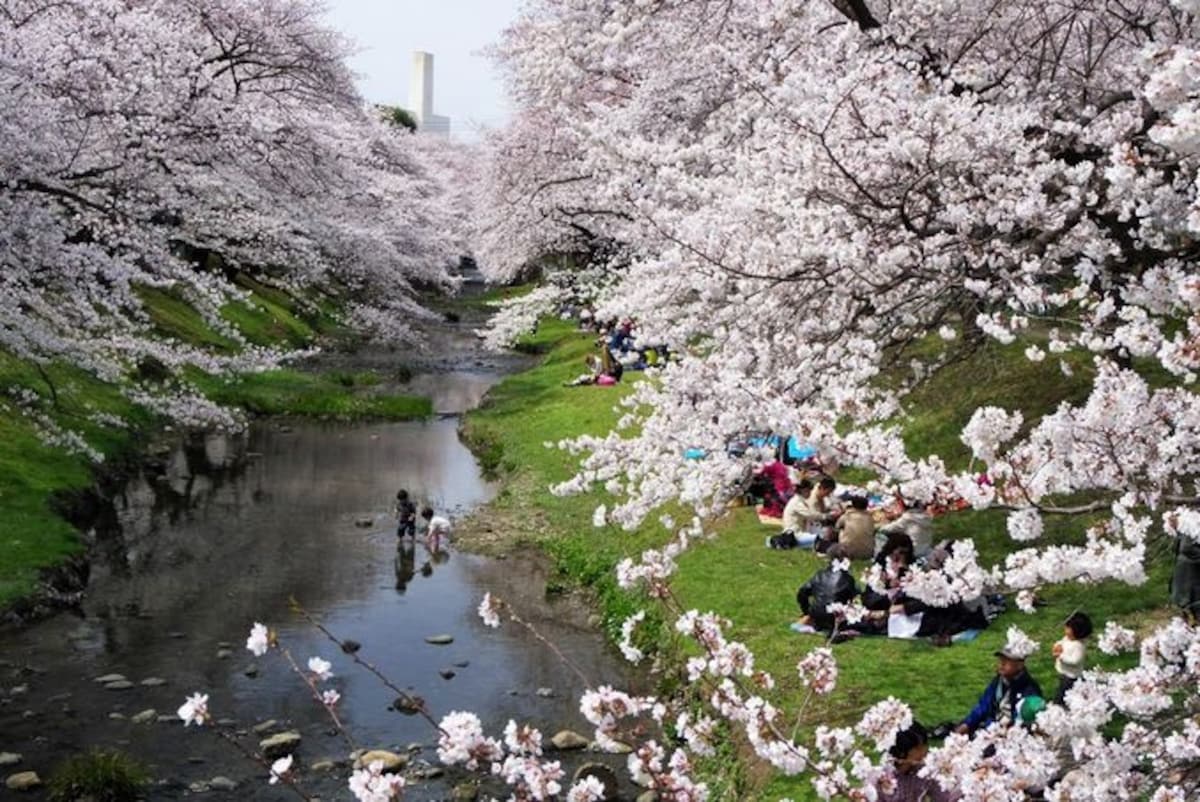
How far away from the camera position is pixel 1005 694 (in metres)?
8.44

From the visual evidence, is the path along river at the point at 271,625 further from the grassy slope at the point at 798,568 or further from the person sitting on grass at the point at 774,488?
the person sitting on grass at the point at 774,488

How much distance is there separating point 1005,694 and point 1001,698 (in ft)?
0.19

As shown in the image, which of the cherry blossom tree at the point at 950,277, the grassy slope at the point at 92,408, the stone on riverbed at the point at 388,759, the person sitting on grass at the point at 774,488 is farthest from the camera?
the person sitting on grass at the point at 774,488

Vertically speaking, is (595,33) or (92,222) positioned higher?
(595,33)

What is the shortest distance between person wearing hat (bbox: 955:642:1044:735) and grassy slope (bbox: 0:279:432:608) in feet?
37.8

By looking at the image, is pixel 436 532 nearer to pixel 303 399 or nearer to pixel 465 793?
pixel 465 793

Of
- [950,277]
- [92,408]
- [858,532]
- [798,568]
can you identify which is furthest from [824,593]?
[92,408]

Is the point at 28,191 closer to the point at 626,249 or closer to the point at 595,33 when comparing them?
the point at 595,33

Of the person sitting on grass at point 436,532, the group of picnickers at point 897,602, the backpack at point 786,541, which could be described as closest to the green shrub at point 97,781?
the group of picnickers at point 897,602

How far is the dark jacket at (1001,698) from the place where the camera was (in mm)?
8273

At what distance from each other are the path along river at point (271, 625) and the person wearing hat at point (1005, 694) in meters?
4.25

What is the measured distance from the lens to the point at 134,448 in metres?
23.3

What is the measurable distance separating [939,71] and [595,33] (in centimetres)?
365

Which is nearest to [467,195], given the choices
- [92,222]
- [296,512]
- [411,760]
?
[296,512]
